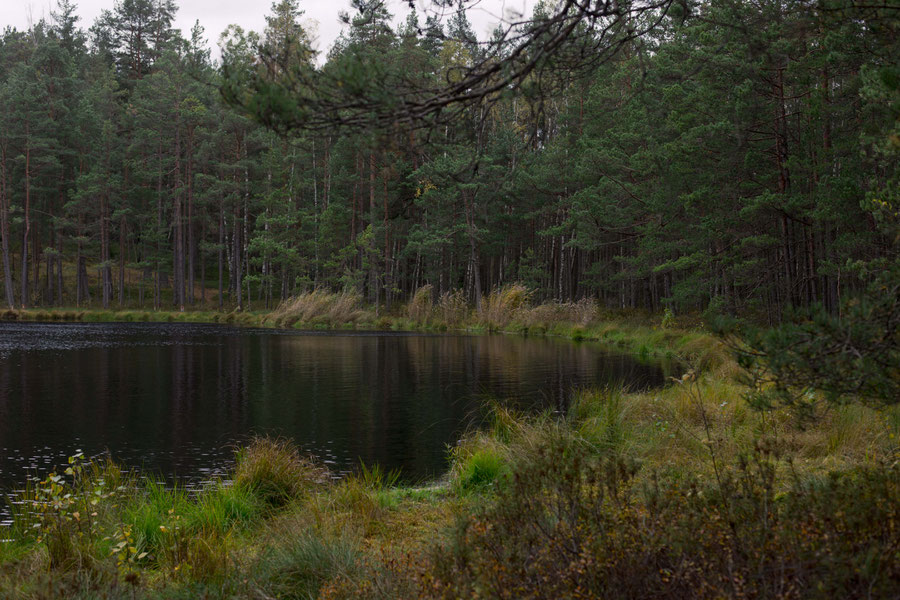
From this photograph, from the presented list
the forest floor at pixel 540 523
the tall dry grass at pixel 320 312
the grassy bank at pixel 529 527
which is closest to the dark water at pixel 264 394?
the forest floor at pixel 540 523

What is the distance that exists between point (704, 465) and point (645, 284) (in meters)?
30.3

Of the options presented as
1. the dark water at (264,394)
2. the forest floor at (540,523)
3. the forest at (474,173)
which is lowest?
the dark water at (264,394)

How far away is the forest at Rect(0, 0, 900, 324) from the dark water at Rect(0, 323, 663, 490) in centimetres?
418

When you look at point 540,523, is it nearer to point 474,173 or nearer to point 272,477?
point 474,173

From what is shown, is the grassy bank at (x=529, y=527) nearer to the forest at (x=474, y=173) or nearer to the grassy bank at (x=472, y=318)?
the forest at (x=474, y=173)

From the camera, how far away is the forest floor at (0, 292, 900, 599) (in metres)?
2.61

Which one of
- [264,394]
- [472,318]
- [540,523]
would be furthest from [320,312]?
[540,523]

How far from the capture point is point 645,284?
34719 mm

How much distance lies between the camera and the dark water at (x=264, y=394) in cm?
869

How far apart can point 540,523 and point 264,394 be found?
10.9m

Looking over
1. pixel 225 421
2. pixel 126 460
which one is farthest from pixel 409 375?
pixel 126 460

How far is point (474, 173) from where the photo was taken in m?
4.20

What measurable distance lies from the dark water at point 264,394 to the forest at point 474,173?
13.7 ft

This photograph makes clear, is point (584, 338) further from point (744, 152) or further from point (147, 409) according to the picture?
point (147, 409)
